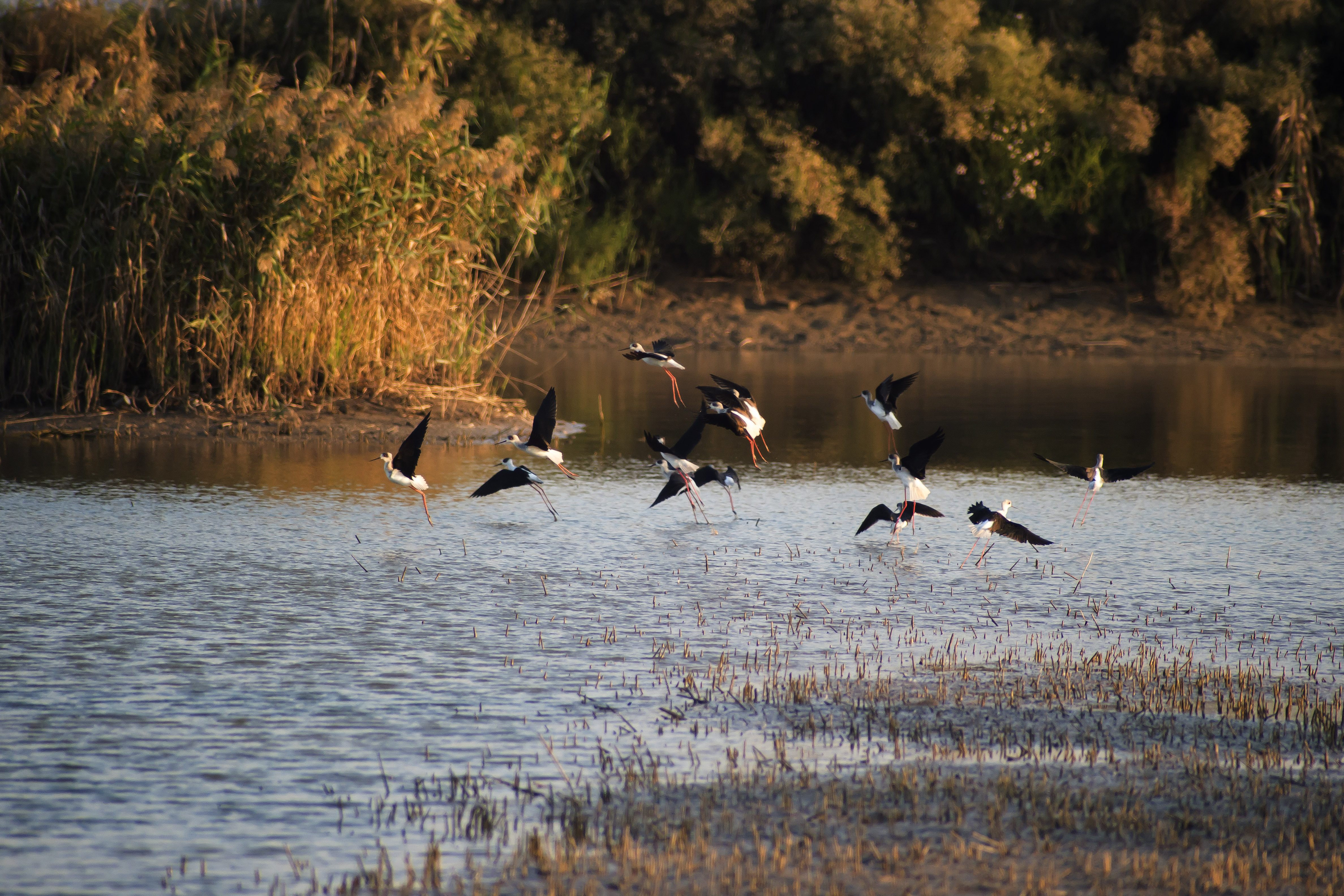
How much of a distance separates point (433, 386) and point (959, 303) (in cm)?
1204

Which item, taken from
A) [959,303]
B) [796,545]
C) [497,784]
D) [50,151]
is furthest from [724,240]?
[497,784]

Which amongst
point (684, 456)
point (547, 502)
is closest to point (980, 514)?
point (684, 456)

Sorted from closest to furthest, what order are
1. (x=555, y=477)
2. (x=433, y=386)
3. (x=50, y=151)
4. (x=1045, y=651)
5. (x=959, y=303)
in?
(x=1045, y=651) → (x=555, y=477) → (x=50, y=151) → (x=433, y=386) → (x=959, y=303)

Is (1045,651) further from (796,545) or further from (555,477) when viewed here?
(555,477)

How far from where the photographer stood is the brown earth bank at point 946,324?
22.4 m

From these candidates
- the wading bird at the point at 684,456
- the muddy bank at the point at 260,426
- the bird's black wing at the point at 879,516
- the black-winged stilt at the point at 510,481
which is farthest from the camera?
the muddy bank at the point at 260,426

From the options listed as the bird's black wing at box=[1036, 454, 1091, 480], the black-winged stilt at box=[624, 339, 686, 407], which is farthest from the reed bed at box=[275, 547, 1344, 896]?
the black-winged stilt at box=[624, 339, 686, 407]

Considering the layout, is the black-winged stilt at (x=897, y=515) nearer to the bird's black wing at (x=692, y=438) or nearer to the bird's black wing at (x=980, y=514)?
the bird's black wing at (x=980, y=514)

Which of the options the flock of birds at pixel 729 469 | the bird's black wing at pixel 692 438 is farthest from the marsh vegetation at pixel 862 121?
the bird's black wing at pixel 692 438

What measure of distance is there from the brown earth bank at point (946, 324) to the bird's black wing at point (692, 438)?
38.6 ft

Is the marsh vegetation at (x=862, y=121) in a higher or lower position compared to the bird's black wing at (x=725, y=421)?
higher

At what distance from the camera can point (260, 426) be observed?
1323 cm

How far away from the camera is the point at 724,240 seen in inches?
965

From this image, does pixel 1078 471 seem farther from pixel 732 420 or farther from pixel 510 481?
pixel 510 481
